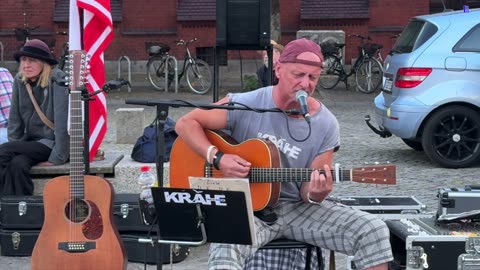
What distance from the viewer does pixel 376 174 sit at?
4961 millimetres

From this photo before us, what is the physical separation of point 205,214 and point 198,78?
13.7 metres

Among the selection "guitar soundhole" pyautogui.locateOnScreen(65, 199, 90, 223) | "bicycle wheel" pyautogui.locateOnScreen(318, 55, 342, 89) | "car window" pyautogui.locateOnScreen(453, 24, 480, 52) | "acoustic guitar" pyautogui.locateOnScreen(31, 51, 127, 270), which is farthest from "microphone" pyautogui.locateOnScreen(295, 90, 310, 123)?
"bicycle wheel" pyautogui.locateOnScreen(318, 55, 342, 89)

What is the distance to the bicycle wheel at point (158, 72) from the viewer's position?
61.6ft

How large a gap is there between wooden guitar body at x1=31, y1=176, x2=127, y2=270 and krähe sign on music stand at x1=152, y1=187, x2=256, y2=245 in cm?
152

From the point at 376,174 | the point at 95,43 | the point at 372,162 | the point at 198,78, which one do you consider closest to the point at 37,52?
the point at 95,43

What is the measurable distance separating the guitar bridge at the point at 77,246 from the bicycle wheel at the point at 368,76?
41.0 ft

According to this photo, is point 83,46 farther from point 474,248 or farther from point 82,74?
point 474,248

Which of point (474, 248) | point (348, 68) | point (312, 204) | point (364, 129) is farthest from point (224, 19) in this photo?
point (348, 68)

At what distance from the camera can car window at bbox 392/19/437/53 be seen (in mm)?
10500

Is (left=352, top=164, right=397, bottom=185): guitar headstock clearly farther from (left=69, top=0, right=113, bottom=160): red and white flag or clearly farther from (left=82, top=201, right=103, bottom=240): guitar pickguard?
(left=69, top=0, right=113, bottom=160): red and white flag

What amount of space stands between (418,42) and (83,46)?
432cm

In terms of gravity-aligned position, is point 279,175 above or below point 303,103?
below

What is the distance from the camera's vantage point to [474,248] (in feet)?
16.7

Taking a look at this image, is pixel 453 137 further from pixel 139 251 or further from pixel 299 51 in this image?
pixel 299 51
